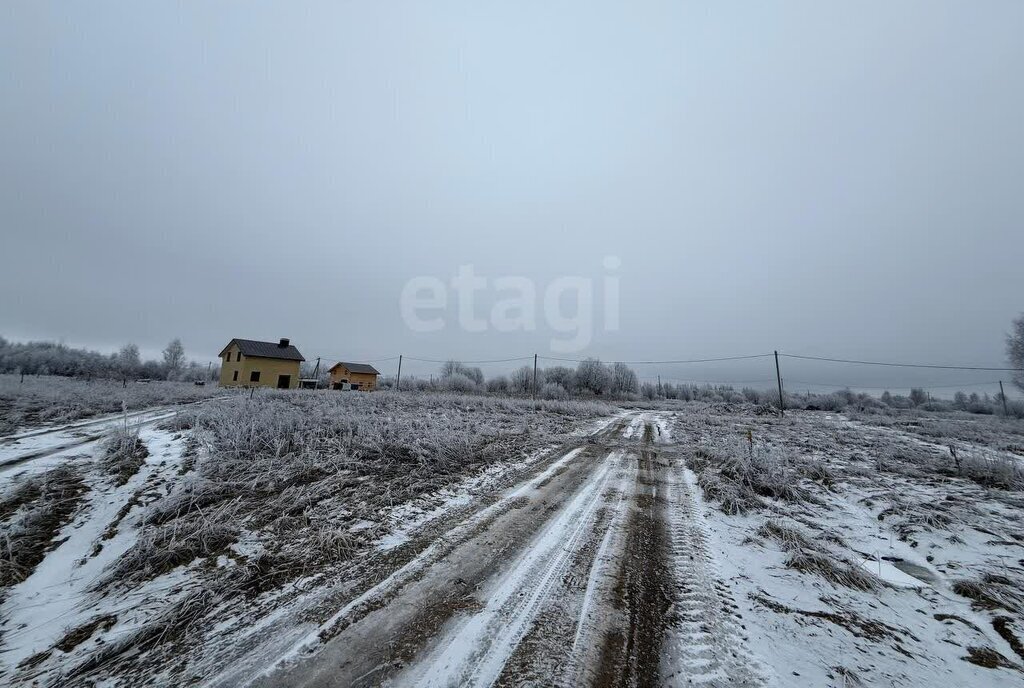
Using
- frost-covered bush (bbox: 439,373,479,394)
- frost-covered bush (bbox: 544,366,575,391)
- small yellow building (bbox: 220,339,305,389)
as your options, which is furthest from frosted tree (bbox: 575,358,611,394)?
small yellow building (bbox: 220,339,305,389)

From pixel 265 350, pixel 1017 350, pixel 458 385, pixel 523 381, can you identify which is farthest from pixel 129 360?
pixel 1017 350

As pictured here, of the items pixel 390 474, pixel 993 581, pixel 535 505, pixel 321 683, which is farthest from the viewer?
pixel 390 474

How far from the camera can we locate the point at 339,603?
2.90 meters

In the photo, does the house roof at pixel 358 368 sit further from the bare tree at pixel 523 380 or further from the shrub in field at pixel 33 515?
the shrub in field at pixel 33 515

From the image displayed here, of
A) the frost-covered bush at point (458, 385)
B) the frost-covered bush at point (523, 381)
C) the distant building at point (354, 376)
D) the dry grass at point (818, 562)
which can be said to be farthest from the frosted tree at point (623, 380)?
the dry grass at point (818, 562)

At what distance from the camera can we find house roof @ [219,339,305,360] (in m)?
31.7

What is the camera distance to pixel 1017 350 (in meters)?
31.2

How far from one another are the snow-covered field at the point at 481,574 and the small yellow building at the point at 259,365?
2872cm

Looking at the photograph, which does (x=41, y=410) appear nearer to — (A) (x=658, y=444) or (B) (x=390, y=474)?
(B) (x=390, y=474)

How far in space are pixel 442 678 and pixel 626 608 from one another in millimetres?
1661

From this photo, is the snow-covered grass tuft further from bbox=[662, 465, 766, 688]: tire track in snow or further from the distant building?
the distant building

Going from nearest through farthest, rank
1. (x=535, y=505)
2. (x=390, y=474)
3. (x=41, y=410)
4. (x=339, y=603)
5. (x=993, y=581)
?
1. (x=339, y=603)
2. (x=993, y=581)
3. (x=535, y=505)
4. (x=390, y=474)
5. (x=41, y=410)

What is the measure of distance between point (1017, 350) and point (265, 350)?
235 feet

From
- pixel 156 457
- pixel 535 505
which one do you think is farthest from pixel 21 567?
pixel 535 505
